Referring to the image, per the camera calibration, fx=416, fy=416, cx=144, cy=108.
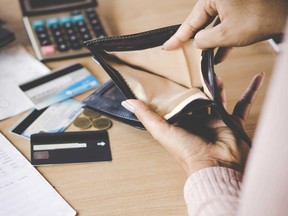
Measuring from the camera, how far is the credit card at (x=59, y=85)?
786 mm

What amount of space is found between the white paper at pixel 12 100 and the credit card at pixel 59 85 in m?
0.01

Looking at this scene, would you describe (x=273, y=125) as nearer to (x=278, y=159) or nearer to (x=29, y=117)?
(x=278, y=159)

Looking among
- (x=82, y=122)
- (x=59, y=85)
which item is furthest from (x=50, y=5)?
(x=82, y=122)

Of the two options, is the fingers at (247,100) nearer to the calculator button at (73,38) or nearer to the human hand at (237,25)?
the human hand at (237,25)

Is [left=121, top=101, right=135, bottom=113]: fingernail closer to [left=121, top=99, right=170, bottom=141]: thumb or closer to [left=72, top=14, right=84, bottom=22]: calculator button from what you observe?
[left=121, top=99, right=170, bottom=141]: thumb

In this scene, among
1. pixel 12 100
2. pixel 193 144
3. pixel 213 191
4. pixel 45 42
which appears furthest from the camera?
pixel 45 42

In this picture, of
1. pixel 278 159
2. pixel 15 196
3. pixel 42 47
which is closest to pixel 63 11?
pixel 42 47

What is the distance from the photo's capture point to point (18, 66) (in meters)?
0.86

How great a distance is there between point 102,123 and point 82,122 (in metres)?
0.04

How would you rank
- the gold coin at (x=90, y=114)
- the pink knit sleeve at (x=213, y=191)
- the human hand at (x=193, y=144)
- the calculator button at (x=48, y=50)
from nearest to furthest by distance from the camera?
1. the pink knit sleeve at (x=213, y=191)
2. the human hand at (x=193, y=144)
3. the gold coin at (x=90, y=114)
4. the calculator button at (x=48, y=50)

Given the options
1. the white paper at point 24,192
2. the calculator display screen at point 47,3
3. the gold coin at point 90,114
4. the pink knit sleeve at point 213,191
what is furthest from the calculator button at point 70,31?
the pink knit sleeve at point 213,191

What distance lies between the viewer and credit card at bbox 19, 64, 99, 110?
2.58 feet

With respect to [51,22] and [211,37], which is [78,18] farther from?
[211,37]

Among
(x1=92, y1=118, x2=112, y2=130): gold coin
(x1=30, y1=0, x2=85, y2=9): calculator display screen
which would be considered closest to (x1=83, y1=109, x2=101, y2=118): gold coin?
(x1=92, y1=118, x2=112, y2=130): gold coin
